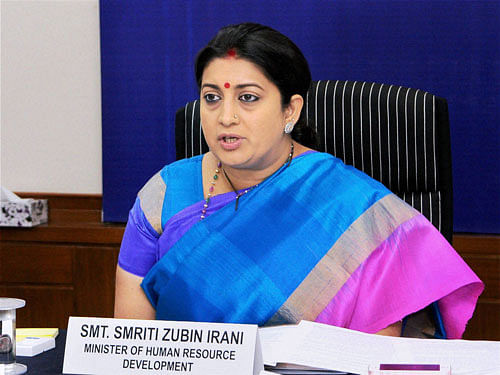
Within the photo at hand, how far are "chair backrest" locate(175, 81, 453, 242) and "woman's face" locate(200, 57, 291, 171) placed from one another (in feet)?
1.13

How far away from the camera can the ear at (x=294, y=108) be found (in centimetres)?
175

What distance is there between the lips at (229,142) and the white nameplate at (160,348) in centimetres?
52

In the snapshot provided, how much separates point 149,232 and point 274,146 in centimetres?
35

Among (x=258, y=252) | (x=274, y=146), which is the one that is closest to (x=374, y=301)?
(x=258, y=252)

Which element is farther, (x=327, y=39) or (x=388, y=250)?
(x=327, y=39)

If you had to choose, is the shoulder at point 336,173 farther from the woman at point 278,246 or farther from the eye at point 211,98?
the eye at point 211,98

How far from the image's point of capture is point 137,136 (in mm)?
3277

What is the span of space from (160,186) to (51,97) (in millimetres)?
1782

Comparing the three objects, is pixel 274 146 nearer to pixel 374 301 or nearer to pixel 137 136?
pixel 374 301

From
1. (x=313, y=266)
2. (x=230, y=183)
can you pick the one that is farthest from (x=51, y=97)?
(x=313, y=266)

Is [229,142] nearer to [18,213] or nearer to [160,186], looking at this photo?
[160,186]

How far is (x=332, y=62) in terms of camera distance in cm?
309

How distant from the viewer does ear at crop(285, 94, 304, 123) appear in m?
1.75

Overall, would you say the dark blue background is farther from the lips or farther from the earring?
the lips
